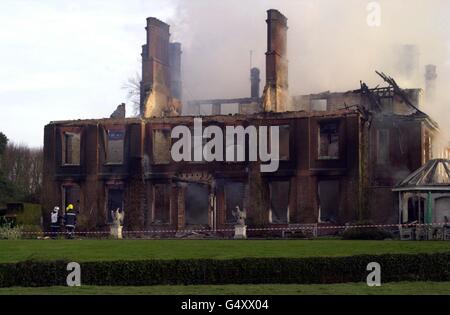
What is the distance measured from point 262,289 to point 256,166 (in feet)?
101

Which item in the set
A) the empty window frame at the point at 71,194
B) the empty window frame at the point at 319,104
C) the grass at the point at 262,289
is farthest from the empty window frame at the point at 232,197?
the grass at the point at 262,289

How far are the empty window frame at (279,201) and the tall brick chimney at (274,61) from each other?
5.03m

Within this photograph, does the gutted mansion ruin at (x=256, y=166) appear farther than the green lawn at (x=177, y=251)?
Yes

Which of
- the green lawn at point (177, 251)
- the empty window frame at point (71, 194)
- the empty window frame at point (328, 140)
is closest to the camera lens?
the green lawn at point (177, 251)

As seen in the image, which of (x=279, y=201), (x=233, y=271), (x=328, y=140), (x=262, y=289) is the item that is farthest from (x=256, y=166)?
(x=262, y=289)

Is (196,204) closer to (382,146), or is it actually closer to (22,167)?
(382,146)

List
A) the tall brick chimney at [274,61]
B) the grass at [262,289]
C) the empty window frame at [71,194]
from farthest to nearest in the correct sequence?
the empty window frame at [71,194], the tall brick chimney at [274,61], the grass at [262,289]

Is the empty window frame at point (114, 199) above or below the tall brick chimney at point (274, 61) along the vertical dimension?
below

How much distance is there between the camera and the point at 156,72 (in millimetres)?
57375

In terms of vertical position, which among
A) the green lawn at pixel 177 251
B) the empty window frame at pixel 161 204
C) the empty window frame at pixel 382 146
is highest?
the empty window frame at pixel 382 146

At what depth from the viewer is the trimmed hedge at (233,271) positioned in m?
20.9
